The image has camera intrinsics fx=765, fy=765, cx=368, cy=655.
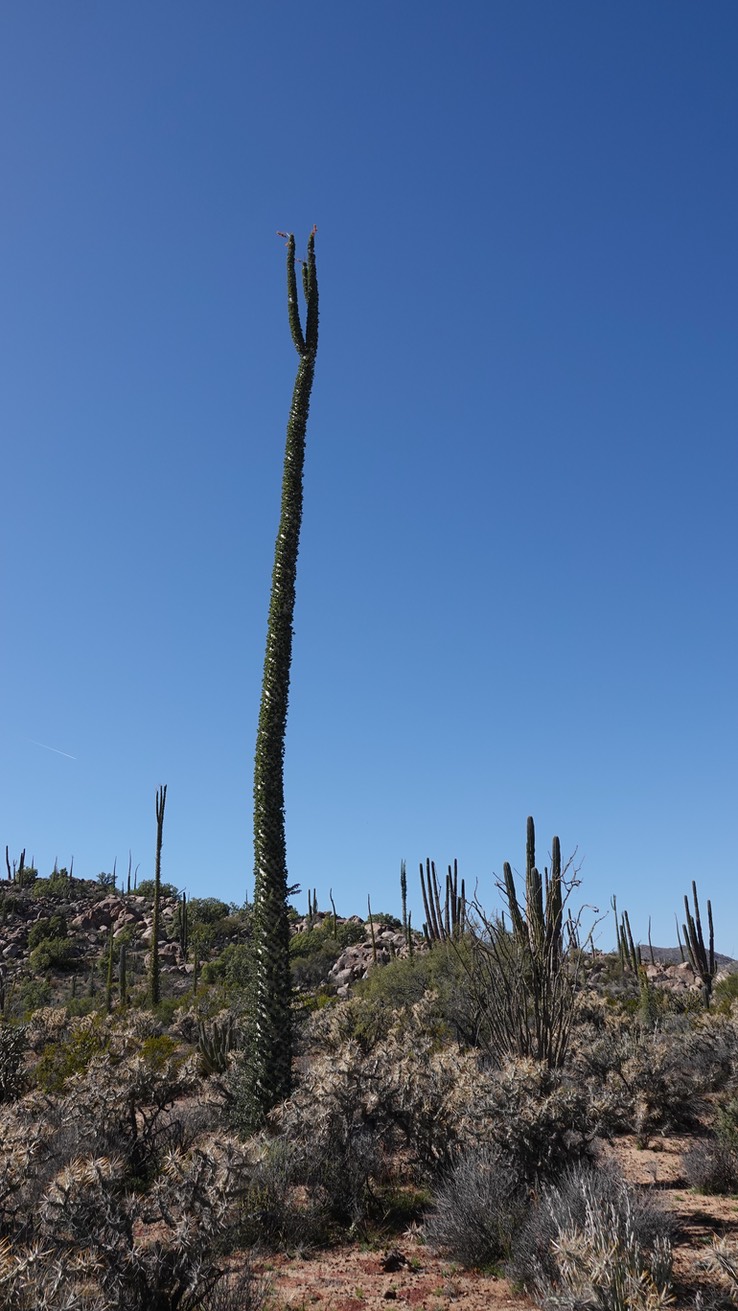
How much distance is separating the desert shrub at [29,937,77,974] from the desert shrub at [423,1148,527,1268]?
38.9 m

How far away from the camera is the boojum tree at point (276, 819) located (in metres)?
10.5

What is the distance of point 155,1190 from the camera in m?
5.57

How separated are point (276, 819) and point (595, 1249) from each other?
774 cm

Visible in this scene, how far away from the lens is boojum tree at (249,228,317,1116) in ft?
34.5

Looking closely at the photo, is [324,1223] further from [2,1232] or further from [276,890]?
[276,890]

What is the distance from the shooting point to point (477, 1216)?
6.78m

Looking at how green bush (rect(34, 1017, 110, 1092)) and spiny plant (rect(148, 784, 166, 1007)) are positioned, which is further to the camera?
spiny plant (rect(148, 784, 166, 1007))

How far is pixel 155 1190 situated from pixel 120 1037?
988 centimetres

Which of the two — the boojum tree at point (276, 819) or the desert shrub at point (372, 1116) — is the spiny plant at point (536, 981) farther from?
the boojum tree at point (276, 819)

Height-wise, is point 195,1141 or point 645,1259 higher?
point 645,1259

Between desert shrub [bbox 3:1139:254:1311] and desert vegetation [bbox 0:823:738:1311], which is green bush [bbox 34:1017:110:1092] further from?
desert shrub [bbox 3:1139:254:1311]

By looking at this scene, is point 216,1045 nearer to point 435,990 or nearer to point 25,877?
point 435,990

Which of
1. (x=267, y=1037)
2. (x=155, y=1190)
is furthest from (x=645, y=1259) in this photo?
(x=267, y=1037)

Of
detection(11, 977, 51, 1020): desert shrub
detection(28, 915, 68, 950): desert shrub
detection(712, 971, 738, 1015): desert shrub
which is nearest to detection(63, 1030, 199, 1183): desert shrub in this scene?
detection(712, 971, 738, 1015): desert shrub
